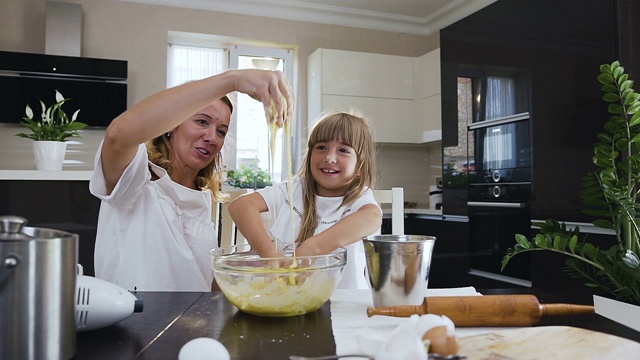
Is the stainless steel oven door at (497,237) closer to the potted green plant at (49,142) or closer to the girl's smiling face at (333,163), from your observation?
the girl's smiling face at (333,163)

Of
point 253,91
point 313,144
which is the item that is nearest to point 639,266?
point 253,91

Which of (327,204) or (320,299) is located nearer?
(320,299)

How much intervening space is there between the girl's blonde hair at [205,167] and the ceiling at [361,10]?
8.93ft

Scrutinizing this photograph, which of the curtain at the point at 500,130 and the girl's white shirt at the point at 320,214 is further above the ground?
the curtain at the point at 500,130

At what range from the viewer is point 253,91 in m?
0.90

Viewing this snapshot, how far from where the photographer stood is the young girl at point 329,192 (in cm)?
140

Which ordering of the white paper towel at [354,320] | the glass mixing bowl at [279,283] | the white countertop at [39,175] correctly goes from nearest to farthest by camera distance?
the white paper towel at [354,320]
the glass mixing bowl at [279,283]
the white countertop at [39,175]

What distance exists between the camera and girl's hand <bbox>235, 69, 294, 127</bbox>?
0.88m

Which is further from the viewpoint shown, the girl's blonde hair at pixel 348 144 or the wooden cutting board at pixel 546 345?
the girl's blonde hair at pixel 348 144

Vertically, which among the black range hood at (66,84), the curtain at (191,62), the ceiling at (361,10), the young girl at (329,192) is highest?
the ceiling at (361,10)

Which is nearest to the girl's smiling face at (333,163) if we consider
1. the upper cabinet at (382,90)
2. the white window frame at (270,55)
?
the upper cabinet at (382,90)

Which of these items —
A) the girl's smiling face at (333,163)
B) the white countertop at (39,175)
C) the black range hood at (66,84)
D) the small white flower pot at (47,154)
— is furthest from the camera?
the black range hood at (66,84)

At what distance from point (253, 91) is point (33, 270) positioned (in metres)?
0.52

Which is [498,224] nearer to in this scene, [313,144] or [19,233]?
[313,144]
